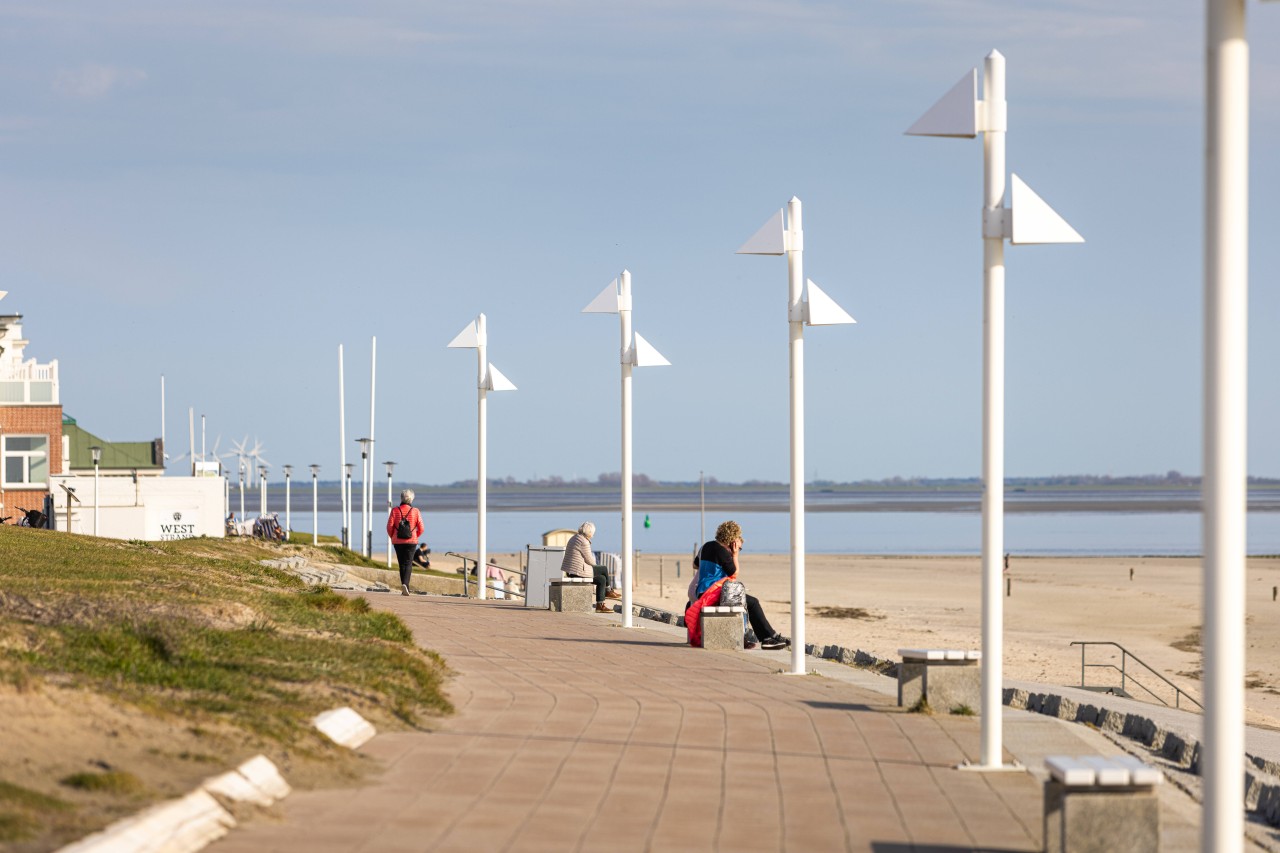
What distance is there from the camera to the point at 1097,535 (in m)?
85.2

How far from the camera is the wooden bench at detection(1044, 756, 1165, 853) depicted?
6184 millimetres

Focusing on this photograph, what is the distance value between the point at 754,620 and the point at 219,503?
3338 cm

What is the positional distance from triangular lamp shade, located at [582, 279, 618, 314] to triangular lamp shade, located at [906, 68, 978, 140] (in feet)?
32.5

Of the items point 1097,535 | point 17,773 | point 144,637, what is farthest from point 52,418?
point 1097,535

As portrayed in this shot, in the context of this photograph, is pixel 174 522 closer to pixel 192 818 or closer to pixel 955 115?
pixel 955 115

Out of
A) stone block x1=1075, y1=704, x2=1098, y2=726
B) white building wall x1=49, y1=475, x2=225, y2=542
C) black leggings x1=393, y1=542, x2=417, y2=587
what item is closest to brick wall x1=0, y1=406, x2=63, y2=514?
white building wall x1=49, y1=475, x2=225, y2=542

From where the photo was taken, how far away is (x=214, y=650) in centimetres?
1038

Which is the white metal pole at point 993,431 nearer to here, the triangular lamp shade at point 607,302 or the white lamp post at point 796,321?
the white lamp post at point 796,321

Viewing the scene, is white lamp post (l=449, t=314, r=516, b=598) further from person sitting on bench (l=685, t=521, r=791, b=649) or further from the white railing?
the white railing

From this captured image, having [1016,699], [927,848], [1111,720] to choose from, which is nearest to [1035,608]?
[1016,699]

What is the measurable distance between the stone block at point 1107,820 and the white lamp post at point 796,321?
655 centimetres

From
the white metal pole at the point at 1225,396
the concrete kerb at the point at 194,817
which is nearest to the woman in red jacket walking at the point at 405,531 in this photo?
the concrete kerb at the point at 194,817

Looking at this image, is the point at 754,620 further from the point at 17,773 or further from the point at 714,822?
Answer: the point at 17,773

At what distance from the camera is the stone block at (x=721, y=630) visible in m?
15.3
